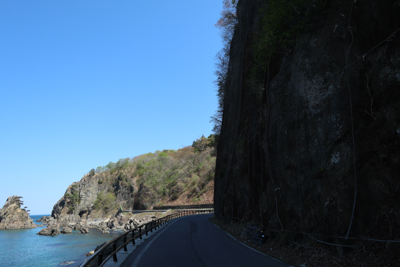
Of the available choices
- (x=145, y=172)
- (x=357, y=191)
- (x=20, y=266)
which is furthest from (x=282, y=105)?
(x=145, y=172)

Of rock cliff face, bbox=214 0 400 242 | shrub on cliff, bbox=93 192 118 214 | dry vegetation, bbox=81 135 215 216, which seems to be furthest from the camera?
shrub on cliff, bbox=93 192 118 214

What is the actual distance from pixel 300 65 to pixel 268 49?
3.51 m

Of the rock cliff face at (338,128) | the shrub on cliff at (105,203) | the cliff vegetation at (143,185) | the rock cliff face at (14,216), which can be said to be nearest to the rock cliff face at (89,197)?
the cliff vegetation at (143,185)

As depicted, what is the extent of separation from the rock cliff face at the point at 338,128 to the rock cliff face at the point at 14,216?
332 ft

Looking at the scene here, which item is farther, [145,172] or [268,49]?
[145,172]

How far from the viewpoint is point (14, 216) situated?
90625 mm

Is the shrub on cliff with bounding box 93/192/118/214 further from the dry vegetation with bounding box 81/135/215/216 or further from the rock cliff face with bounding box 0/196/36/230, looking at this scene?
the rock cliff face with bounding box 0/196/36/230

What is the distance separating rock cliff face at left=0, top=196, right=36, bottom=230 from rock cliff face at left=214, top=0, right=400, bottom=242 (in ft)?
332

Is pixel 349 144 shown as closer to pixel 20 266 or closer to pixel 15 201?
pixel 20 266

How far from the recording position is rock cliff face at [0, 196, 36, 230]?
8925 centimetres

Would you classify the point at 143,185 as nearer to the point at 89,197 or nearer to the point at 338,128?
the point at 89,197

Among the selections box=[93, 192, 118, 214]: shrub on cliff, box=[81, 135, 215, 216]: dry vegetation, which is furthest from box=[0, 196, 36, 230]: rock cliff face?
box=[81, 135, 215, 216]: dry vegetation

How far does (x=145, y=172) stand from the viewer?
96.8m

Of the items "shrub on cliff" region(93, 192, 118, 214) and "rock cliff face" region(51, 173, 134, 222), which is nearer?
"rock cliff face" region(51, 173, 134, 222)
